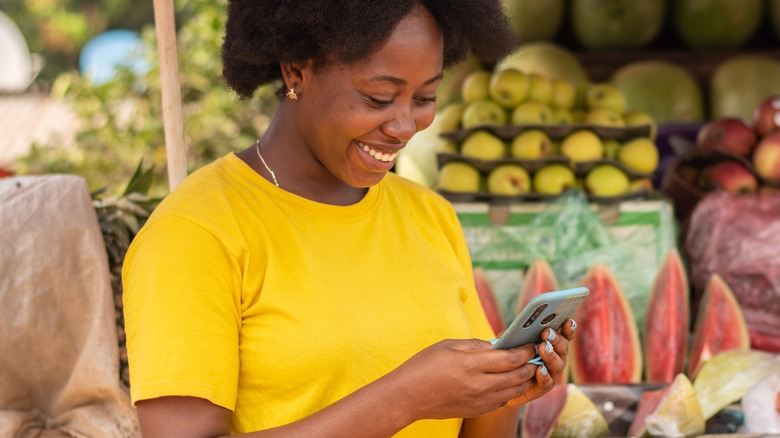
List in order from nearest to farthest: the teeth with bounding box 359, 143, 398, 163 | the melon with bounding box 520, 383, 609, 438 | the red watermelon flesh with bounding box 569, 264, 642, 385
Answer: the teeth with bounding box 359, 143, 398, 163
the melon with bounding box 520, 383, 609, 438
the red watermelon flesh with bounding box 569, 264, 642, 385

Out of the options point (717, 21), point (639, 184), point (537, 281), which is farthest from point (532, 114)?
point (717, 21)

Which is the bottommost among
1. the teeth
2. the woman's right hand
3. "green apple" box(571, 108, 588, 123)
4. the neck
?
the woman's right hand

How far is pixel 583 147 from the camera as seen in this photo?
3598mm

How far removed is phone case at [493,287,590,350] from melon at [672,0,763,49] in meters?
3.98

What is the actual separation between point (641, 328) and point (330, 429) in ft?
7.28

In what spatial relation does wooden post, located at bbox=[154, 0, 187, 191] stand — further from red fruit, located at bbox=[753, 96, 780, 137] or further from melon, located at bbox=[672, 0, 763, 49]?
melon, located at bbox=[672, 0, 763, 49]

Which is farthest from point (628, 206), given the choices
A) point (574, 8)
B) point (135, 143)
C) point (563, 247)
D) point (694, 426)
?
point (135, 143)

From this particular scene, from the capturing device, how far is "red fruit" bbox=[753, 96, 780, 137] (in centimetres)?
376

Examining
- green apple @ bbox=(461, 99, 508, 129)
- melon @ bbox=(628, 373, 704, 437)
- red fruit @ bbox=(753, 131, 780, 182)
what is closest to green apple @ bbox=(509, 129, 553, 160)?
green apple @ bbox=(461, 99, 508, 129)

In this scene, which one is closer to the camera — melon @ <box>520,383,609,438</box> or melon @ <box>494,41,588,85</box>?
melon @ <box>520,383,609,438</box>

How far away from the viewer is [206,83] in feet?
21.7

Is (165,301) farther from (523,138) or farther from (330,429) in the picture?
(523,138)

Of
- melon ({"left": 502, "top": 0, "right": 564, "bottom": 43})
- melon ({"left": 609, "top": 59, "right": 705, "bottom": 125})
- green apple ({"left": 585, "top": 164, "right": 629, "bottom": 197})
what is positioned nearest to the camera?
green apple ({"left": 585, "top": 164, "right": 629, "bottom": 197})

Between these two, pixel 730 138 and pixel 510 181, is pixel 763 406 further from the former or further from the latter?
pixel 730 138
